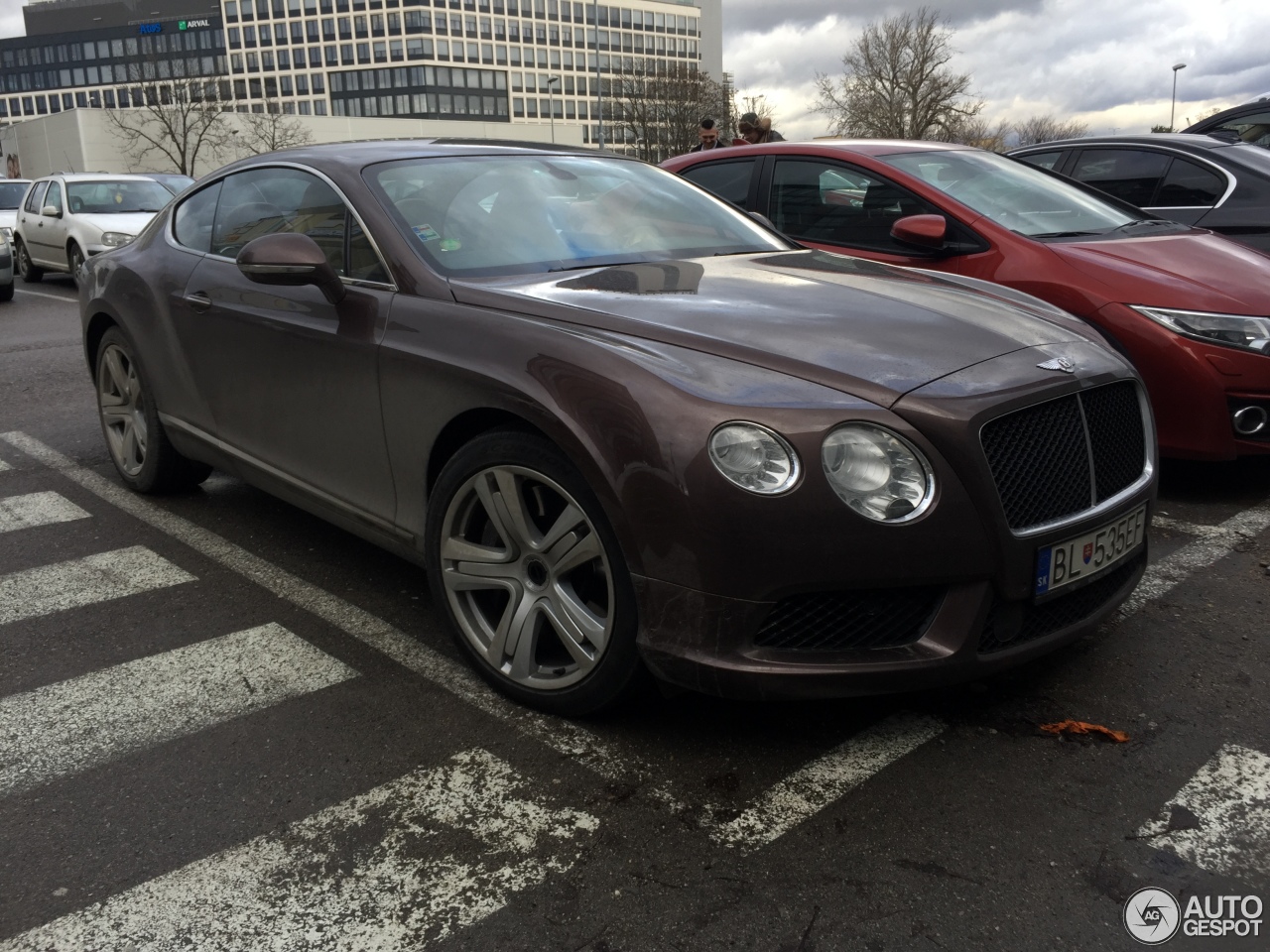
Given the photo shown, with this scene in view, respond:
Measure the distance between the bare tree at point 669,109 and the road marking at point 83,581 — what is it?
→ 6384 centimetres

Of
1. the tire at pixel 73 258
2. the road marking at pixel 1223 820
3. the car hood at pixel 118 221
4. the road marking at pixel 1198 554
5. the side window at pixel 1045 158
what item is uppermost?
the side window at pixel 1045 158

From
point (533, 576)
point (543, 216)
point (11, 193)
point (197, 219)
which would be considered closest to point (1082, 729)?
point (533, 576)

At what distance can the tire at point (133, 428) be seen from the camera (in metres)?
4.86

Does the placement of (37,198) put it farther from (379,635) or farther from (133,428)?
(379,635)

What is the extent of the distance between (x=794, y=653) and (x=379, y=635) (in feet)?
5.14

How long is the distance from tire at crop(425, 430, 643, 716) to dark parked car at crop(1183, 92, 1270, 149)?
861cm

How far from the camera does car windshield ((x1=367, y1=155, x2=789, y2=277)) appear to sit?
3.40 metres

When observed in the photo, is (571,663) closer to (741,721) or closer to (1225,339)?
(741,721)

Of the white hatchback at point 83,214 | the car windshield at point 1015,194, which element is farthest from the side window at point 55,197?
the car windshield at point 1015,194

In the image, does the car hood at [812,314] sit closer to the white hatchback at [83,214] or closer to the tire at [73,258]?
the white hatchback at [83,214]

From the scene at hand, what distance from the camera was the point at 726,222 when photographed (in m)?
4.14

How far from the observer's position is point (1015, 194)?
222 inches

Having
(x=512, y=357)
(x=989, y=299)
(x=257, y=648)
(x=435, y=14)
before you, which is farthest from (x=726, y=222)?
(x=435, y=14)

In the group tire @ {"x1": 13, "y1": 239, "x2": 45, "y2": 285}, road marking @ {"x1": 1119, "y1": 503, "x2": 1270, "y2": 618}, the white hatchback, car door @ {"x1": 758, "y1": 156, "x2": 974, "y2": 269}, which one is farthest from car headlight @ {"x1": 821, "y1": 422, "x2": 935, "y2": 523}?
tire @ {"x1": 13, "y1": 239, "x2": 45, "y2": 285}
